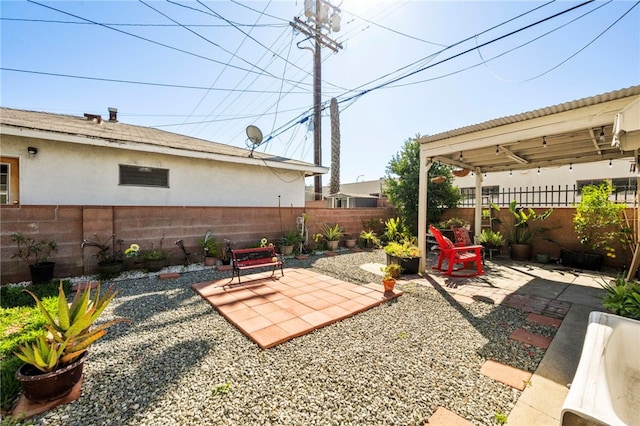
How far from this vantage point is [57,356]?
2.09 metres

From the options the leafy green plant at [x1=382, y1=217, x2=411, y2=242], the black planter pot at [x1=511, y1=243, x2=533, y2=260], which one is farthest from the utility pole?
the black planter pot at [x1=511, y1=243, x2=533, y2=260]

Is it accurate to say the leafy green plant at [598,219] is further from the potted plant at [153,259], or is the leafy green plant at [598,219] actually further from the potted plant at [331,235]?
the potted plant at [153,259]

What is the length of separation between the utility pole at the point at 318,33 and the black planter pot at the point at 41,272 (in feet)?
31.2

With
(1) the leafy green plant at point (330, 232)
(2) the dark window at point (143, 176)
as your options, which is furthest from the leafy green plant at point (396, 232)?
(2) the dark window at point (143, 176)

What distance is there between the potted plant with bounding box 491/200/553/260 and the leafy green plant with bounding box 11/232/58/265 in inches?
503

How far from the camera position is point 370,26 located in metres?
8.98

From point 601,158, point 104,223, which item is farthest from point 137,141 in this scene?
point 601,158

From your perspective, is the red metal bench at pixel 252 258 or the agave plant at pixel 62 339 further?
the red metal bench at pixel 252 258

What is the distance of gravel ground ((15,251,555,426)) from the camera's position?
1992mm

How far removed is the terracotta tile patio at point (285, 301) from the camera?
3457 millimetres

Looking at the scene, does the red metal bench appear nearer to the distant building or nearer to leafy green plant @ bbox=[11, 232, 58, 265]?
leafy green plant @ bbox=[11, 232, 58, 265]

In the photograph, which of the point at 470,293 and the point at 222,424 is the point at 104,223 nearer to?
the point at 222,424

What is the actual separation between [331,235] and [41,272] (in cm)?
787

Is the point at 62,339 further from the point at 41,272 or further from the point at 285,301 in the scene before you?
the point at 41,272
